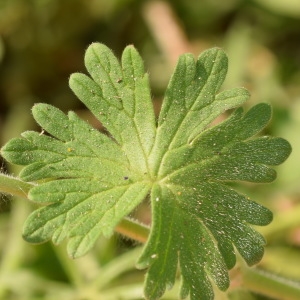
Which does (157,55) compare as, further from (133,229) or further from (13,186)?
(13,186)

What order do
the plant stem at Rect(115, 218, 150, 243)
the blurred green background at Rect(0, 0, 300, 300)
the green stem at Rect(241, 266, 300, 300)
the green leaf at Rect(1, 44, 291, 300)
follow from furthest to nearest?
the blurred green background at Rect(0, 0, 300, 300) < the green stem at Rect(241, 266, 300, 300) < the plant stem at Rect(115, 218, 150, 243) < the green leaf at Rect(1, 44, 291, 300)

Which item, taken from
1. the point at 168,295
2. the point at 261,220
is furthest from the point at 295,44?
the point at 261,220

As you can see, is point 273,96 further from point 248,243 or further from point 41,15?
point 248,243

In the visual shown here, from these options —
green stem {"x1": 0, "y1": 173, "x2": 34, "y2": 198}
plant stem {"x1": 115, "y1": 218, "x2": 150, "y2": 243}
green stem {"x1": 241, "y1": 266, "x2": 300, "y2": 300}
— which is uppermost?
green stem {"x1": 0, "y1": 173, "x2": 34, "y2": 198}

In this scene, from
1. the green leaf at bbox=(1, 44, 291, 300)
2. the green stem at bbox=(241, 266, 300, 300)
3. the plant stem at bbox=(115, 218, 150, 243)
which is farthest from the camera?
the green stem at bbox=(241, 266, 300, 300)

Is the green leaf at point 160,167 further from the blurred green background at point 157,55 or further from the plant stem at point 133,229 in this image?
the blurred green background at point 157,55

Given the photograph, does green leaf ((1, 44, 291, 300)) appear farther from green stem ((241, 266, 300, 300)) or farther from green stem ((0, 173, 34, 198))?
green stem ((241, 266, 300, 300))

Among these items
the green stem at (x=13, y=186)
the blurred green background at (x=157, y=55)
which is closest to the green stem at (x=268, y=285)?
the green stem at (x=13, y=186)

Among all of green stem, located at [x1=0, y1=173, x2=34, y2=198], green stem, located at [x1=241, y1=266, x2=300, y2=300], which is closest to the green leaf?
green stem, located at [x1=0, y1=173, x2=34, y2=198]

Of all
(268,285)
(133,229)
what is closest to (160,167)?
(133,229)
